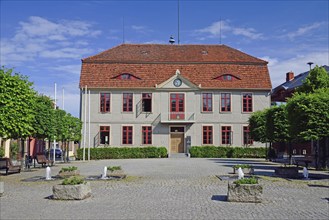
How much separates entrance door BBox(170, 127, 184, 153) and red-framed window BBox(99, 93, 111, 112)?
6.92 m

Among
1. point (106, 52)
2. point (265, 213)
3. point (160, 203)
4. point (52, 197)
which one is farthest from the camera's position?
point (106, 52)

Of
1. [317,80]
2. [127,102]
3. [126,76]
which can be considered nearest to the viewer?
[317,80]

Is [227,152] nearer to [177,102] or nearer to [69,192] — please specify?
[177,102]

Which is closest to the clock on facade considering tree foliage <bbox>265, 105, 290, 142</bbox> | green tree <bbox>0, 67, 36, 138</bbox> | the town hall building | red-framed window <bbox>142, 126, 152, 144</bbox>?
the town hall building

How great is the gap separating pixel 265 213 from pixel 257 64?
1345 inches

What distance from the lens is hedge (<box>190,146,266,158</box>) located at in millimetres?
38938

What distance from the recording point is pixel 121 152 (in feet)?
127

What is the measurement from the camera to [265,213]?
31.0 feet

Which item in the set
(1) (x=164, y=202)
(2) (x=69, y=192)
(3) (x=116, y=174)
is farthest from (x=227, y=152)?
(2) (x=69, y=192)

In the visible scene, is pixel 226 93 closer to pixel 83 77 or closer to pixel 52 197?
pixel 83 77

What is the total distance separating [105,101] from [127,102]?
2223mm

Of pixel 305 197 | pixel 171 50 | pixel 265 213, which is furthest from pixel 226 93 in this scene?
pixel 265 213

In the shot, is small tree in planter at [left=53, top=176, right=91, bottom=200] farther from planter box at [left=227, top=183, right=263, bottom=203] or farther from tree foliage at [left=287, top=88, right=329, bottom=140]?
tree foliage at [left=287, top=88, right=329, bottom=140]

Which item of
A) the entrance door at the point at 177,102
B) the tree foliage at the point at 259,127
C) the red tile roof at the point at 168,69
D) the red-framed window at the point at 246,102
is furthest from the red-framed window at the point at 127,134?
the tree foliage at the point at 259,127
